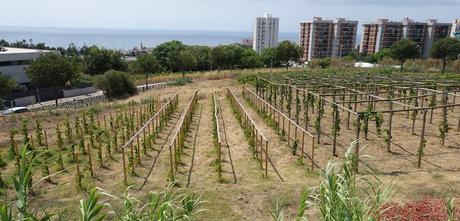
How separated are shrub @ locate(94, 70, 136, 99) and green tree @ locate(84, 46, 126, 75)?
2276cm

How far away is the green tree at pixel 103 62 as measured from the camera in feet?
173

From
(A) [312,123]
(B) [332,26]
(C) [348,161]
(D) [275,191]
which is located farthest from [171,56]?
(B) [332,26]

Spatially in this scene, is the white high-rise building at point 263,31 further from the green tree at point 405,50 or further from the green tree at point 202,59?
the green tree at point 405,50

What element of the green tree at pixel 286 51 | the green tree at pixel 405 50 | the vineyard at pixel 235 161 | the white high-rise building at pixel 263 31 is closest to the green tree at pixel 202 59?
the green tree at pixel 286 51

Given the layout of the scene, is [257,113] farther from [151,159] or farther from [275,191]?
[275,191]

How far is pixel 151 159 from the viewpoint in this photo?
11086 millimetres

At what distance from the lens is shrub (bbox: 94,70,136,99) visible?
1198 inches

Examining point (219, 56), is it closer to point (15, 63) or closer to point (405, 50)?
point (405, 50)

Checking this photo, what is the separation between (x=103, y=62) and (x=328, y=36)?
68406 mm

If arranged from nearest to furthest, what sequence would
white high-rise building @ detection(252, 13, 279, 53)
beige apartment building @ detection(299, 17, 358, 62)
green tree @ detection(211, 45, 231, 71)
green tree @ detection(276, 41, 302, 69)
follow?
green tree @ detection(276, 41, 302, 69) → green tree @ detection(211, 45, 231, 71) → beige apartment building @ detection(299, 17, 358, 62) → white high-rise building @ detection(252, 13, 279, 53)

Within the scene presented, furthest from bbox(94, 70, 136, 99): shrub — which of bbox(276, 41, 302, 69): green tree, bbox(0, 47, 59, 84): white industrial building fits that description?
bbox(276, 41, 302, 69): green tree

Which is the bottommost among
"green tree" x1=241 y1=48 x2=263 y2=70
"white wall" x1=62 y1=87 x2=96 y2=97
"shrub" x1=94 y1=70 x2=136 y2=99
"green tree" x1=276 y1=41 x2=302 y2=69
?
"white wall" x1=62 y1=87 x2=96 y2=97

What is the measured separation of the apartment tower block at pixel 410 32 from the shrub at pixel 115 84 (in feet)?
257

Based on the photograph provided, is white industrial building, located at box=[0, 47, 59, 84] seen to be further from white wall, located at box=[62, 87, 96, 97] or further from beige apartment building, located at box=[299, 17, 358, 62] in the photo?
beige apartment building, located at box=[299, 17, 358, 62]
